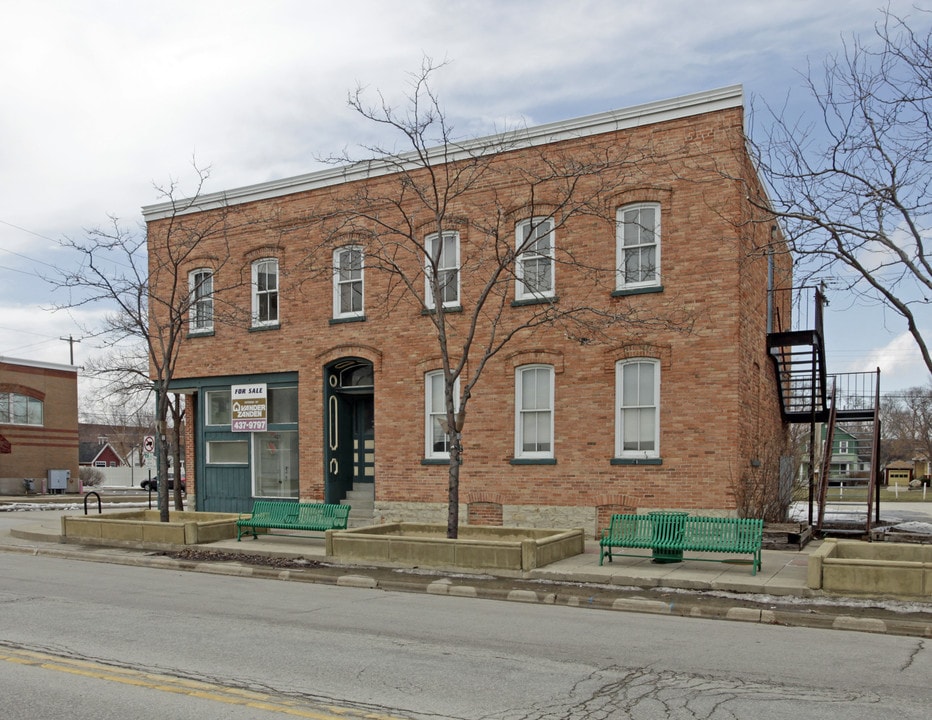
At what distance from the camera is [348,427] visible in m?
22.2

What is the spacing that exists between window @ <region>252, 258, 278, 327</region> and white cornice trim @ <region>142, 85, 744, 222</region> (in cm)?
178

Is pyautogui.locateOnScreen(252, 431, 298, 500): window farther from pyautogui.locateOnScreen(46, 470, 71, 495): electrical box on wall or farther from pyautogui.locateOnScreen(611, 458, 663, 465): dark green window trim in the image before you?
pyautogui.locateOnScreen(46, 470, 71, 495): electrical box on wall

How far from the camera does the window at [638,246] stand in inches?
693

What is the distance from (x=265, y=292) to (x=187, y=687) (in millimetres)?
16475

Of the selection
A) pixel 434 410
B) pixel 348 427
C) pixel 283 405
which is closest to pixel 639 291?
pixel 434 410

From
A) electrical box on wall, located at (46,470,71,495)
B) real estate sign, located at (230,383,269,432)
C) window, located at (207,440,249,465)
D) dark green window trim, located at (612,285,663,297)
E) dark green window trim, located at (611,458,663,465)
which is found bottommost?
electrical box on wall, located at (46,470,71,495)

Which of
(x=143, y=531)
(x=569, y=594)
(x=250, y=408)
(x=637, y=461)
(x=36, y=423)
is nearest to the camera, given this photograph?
(x=569, y=594)

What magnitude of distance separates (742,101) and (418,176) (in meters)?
7.42

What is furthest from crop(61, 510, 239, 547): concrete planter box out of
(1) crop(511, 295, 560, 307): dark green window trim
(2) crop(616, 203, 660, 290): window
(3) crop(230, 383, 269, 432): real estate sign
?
(2) crop(616, 203, 660, 290): window

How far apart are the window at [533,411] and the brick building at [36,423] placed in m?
34.9

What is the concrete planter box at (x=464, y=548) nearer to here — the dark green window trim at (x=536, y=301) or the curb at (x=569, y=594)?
the curb at (x=569, y=594)

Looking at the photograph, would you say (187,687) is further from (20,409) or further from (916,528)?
(20,409)

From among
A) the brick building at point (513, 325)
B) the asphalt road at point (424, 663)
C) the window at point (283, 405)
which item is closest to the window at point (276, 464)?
the brick building at point (513, 325)

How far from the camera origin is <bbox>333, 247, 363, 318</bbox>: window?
21.3 meters
